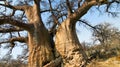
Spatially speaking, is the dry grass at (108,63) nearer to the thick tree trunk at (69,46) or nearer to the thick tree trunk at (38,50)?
the thick tree trunk at (69,46)

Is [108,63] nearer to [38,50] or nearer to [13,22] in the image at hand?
[38,50]

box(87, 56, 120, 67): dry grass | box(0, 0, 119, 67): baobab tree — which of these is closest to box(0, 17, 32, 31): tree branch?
box(0, 0, 119, 67): baobab tree

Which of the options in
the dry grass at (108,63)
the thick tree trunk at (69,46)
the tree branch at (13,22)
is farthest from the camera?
the thick tree trunk at (69,46)

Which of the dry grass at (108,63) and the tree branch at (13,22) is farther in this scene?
the dry grass at (108,63)

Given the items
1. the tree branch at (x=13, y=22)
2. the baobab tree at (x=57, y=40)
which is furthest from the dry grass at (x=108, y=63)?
the tree branch at (x=13, y=22)

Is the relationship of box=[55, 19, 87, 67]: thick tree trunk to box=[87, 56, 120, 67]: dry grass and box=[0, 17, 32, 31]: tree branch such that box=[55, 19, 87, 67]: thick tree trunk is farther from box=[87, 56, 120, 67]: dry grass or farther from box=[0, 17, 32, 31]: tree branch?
box=[0, 17, 32, 31]: tree branch

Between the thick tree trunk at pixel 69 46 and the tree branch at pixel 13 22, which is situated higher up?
the tree branch at pixel 13 22

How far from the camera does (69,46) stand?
42.1ft

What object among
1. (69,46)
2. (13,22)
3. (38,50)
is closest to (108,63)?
(69,46)

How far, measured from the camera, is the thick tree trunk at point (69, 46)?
41.5 feet

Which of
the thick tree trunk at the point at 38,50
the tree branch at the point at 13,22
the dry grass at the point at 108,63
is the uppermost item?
the tree branch at the point at 13,22

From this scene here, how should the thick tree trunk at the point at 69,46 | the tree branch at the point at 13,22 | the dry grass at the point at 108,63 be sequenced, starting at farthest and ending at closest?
1. the thick tree trunk at the point at 69,46
2. the dry grass at the point at 108,63
3. the tree branch at the point at 13,22

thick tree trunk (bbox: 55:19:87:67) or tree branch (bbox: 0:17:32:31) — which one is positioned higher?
tree branch (bbox: 0:17:32:31)

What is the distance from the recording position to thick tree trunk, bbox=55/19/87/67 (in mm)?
12648
